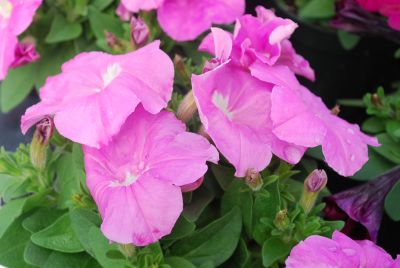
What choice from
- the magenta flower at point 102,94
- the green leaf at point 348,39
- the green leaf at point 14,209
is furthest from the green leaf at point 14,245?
the green leaf at point 348,39

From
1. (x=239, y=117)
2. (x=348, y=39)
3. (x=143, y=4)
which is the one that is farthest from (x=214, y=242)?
(x=348, y=39)

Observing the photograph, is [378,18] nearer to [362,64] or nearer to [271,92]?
[362,64]

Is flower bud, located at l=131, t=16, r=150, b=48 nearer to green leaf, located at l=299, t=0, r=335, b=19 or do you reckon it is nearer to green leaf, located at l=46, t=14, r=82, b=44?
green leaf, located at l=46, t=14, r=82, b=44

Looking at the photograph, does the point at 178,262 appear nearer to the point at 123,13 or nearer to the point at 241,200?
the point at 241,200

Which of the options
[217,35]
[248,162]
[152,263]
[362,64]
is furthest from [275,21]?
[362,64]

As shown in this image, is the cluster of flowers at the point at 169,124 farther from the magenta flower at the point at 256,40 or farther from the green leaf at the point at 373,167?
the green leaf at the point at 373,167
